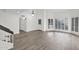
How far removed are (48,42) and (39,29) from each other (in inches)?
8.4

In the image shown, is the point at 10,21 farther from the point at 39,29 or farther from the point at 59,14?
the point at 59,14

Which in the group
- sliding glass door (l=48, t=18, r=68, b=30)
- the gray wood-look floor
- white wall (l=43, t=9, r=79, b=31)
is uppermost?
white wall (l=43, t=9, r=79, b=31)

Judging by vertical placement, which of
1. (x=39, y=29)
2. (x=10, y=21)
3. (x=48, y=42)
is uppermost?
(x=10, y=21)

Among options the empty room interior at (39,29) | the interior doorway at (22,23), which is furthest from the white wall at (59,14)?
the interior doorway at (22,23)

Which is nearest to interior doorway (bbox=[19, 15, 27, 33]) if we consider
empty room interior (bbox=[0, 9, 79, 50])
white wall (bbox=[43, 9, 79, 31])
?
empty room interior (bbox=[0, 9, 79, 50])

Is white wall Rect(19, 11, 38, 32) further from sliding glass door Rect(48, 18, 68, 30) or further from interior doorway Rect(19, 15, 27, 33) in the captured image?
sliding glass door Rect(48, 18, 68, 30)

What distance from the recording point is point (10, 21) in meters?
1.87

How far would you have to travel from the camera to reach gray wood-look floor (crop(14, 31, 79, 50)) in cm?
186

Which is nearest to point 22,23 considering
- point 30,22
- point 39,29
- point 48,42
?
point 30,22

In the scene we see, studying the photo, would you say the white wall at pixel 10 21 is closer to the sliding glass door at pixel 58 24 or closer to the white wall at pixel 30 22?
the white wall at pixel 30 22
